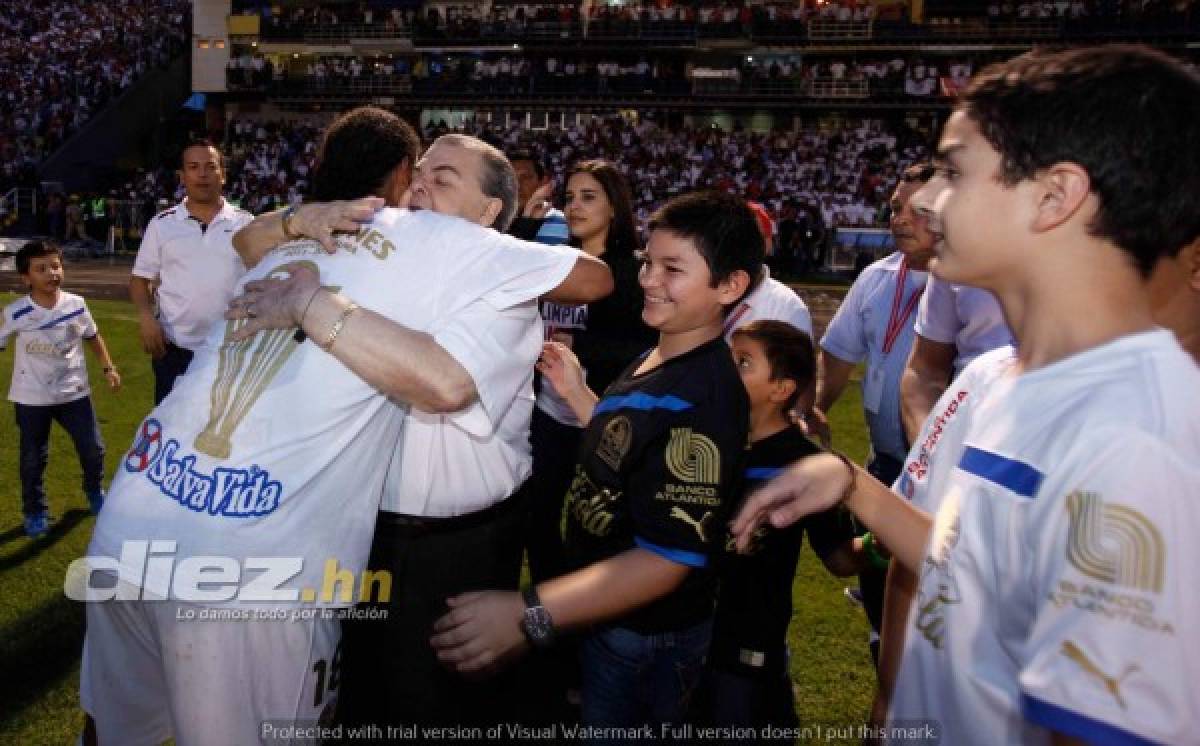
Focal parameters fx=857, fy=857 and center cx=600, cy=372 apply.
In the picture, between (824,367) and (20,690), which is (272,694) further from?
(824,367)

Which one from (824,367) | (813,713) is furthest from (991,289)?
(824,367)

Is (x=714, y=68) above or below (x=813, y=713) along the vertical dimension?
above

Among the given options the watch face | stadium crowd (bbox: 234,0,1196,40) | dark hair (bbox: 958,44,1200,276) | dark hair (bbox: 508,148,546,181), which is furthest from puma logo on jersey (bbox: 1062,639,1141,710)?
stadium crowd (bbox: 234,0,1196,40)

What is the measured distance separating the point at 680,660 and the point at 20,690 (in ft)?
10.3

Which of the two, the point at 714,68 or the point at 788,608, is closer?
the point at 788,608

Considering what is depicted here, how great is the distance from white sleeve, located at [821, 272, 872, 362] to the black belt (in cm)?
267

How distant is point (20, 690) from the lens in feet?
12.5

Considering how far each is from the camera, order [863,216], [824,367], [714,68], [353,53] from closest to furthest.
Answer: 1. [824,367]
2. [863,216]
3. [714,68]
4. [353,53]

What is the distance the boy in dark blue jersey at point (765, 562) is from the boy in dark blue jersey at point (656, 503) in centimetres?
62

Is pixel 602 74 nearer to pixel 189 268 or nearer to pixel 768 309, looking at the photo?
pixel 189 268

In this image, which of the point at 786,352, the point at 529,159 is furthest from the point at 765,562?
the point at 529,159

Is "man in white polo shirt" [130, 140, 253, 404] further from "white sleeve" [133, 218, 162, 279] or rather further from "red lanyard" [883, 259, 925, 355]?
"red lanyard" [883, 259, 925, 355]

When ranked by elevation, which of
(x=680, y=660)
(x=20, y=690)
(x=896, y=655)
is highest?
(x=896, y=655)

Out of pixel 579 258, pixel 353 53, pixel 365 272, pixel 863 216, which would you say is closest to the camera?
pixel 365 272
